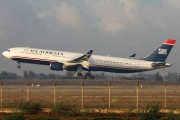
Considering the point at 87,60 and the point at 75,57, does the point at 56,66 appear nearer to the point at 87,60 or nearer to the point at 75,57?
the point at 75,57

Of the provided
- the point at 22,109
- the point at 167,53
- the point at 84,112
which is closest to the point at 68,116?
the point at 84,112

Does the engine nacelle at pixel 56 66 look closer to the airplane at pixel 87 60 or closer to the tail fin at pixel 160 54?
the airplane at pixel 87 60

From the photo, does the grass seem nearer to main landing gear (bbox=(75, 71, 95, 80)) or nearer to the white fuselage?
the white fuselage

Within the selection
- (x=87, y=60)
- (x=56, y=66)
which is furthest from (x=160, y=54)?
(x=56, y=66)

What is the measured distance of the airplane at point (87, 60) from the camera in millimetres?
76562

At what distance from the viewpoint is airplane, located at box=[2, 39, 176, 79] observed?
251ft

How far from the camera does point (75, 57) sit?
268 feet

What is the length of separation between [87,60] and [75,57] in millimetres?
2240

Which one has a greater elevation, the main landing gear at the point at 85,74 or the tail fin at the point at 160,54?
the tail fin at the point at 160,54

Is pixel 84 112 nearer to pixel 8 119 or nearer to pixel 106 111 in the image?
pixel 106 111

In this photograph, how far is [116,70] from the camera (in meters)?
81.8

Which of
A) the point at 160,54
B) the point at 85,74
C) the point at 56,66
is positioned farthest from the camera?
the point at 85,74

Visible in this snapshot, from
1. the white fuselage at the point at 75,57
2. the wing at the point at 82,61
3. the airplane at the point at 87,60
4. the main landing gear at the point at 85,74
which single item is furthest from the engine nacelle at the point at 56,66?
the main landing gear at the point at 85,74

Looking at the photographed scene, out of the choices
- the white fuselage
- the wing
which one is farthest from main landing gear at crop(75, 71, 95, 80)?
the wing
